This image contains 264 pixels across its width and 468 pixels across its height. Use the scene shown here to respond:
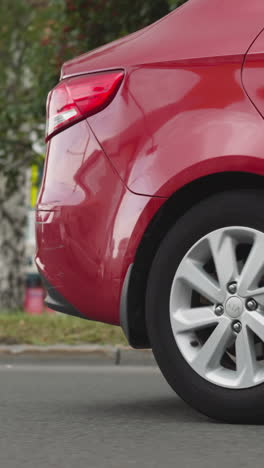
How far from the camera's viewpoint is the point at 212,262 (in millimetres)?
4980

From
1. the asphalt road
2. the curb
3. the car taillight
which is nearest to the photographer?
the asphalt road

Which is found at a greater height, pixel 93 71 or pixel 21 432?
pixel 93 71

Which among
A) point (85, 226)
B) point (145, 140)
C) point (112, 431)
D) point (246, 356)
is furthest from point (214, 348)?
point (145, 140)

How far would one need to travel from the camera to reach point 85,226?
16.8 ft

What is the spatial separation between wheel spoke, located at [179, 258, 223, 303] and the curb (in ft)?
13.5

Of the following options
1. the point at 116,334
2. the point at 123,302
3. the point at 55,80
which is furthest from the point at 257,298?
the point at 55,80

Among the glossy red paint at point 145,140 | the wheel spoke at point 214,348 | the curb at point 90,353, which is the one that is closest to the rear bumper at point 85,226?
the glossy red paint at point 145,140

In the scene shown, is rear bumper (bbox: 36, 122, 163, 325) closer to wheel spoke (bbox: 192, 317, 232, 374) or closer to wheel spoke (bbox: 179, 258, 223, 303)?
wheel spoke (bbox: 179, 258, 223, 303)

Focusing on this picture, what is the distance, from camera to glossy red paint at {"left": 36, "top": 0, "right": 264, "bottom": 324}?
4816 millimetres

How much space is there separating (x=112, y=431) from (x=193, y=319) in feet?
1.83

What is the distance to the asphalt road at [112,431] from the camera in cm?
416

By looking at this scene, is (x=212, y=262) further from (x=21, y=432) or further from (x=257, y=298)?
(x=21, y=432)

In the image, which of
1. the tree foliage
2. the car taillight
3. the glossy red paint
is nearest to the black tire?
the glossy red paint

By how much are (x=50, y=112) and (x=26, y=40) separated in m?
16.0
